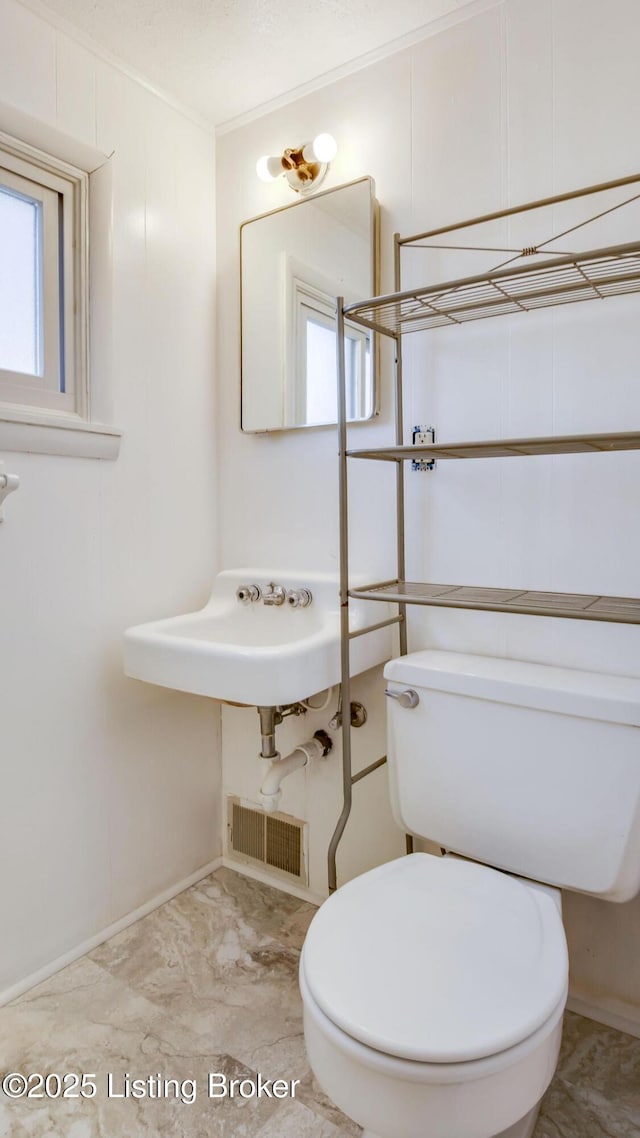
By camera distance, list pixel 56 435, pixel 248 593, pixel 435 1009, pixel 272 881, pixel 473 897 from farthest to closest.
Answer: pixel 272 881, pixel 248 593, pixel 56 435, pixel 473 897, pixel 435 1009

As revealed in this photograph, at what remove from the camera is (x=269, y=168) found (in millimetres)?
1576

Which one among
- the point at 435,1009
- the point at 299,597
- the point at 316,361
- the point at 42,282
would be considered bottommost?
the point at 435,1009

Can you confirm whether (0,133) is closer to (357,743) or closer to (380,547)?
(380,547)

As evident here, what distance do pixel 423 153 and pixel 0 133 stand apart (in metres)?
0.93

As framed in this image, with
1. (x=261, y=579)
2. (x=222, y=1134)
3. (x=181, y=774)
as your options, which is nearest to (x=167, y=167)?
(x=261, y=579)

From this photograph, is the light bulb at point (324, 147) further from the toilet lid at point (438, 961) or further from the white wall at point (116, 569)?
the toilet lid at point (438, 961)

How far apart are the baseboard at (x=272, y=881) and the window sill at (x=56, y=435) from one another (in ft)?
4.05

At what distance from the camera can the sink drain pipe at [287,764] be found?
4.91ft

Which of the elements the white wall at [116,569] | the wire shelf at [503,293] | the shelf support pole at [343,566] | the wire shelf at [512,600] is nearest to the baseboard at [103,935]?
the white wall at [116,569]

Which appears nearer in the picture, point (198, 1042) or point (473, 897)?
point (473, 897)

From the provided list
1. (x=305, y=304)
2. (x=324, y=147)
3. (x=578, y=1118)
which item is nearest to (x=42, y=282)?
(x=305, y=304)

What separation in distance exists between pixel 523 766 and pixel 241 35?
5.60 ft

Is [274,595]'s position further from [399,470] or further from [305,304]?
[305,304]

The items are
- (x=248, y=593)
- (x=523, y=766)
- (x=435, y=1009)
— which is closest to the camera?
(x=435, y=1009)
